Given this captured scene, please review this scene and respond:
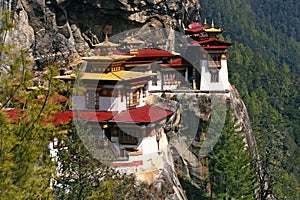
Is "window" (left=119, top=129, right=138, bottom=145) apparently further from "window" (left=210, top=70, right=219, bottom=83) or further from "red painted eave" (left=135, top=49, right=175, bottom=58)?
"window" (left=210, top=70, right=219, bottom=83)

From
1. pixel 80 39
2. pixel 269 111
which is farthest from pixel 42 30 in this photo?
pixel 269 111

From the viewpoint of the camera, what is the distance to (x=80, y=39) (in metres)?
43.7

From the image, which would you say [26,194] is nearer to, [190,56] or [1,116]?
[1,116]

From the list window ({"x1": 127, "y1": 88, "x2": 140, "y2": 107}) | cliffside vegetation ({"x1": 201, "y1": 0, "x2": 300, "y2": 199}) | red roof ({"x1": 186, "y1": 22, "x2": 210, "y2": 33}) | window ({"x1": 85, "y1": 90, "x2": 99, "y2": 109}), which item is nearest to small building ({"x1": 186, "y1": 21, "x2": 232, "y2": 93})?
red roof ({"x1": 186, "y1": 22, "x2": 210, "y2": 33})

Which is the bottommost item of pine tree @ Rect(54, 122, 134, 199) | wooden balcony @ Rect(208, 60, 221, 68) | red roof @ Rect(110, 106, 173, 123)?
pine tree @ Rect(54, 122, 134, 199)

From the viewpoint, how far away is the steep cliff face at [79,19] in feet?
133

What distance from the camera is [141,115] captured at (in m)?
26.5

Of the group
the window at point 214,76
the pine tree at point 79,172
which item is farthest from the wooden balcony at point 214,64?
the pine tree at point 79,172

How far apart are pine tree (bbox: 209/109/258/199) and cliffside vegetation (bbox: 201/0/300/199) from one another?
4.69 m

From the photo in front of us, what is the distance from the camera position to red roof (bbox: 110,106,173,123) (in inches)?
1010

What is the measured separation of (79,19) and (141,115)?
19.9 metres

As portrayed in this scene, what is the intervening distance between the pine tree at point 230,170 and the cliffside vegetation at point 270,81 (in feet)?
15.4

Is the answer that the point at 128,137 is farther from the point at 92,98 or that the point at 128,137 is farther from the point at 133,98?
the point at 133,98

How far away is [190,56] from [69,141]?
23808mm
